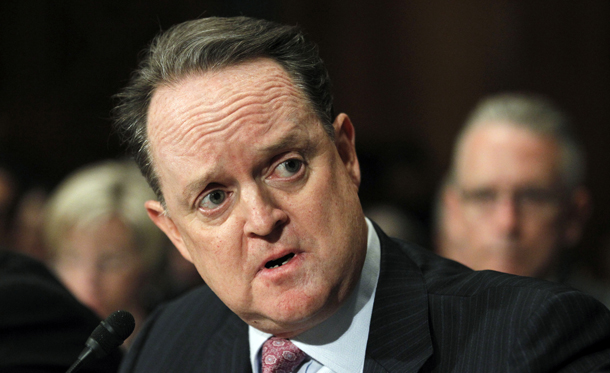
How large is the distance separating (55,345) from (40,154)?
17.2 feet

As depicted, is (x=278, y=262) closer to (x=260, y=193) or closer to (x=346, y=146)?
(x=260, y=193)

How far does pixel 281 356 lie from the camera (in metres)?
1.83

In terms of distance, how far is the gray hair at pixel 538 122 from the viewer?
3059 millimetres

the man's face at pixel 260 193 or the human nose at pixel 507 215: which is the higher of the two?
the man's face at pixel 260 193

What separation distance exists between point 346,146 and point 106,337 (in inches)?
32.7

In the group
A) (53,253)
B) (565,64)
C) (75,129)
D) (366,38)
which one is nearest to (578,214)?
(53,253)

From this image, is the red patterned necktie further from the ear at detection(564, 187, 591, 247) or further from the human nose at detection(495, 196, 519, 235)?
the ear at detection(564, 187, 591, 247)

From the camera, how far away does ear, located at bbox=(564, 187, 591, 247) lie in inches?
118

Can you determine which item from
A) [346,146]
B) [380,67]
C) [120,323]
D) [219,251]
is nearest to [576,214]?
[346,146]

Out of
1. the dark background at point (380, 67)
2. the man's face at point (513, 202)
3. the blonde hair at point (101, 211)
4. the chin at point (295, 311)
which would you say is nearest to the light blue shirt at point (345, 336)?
the chin at point (295, 311)

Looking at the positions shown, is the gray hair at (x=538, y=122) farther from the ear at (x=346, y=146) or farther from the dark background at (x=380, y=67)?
the dark background at (x=380, y=67)

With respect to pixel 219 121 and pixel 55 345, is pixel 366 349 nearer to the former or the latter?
pixel 219 121

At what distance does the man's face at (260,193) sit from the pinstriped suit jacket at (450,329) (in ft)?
0.55

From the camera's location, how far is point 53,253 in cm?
402
